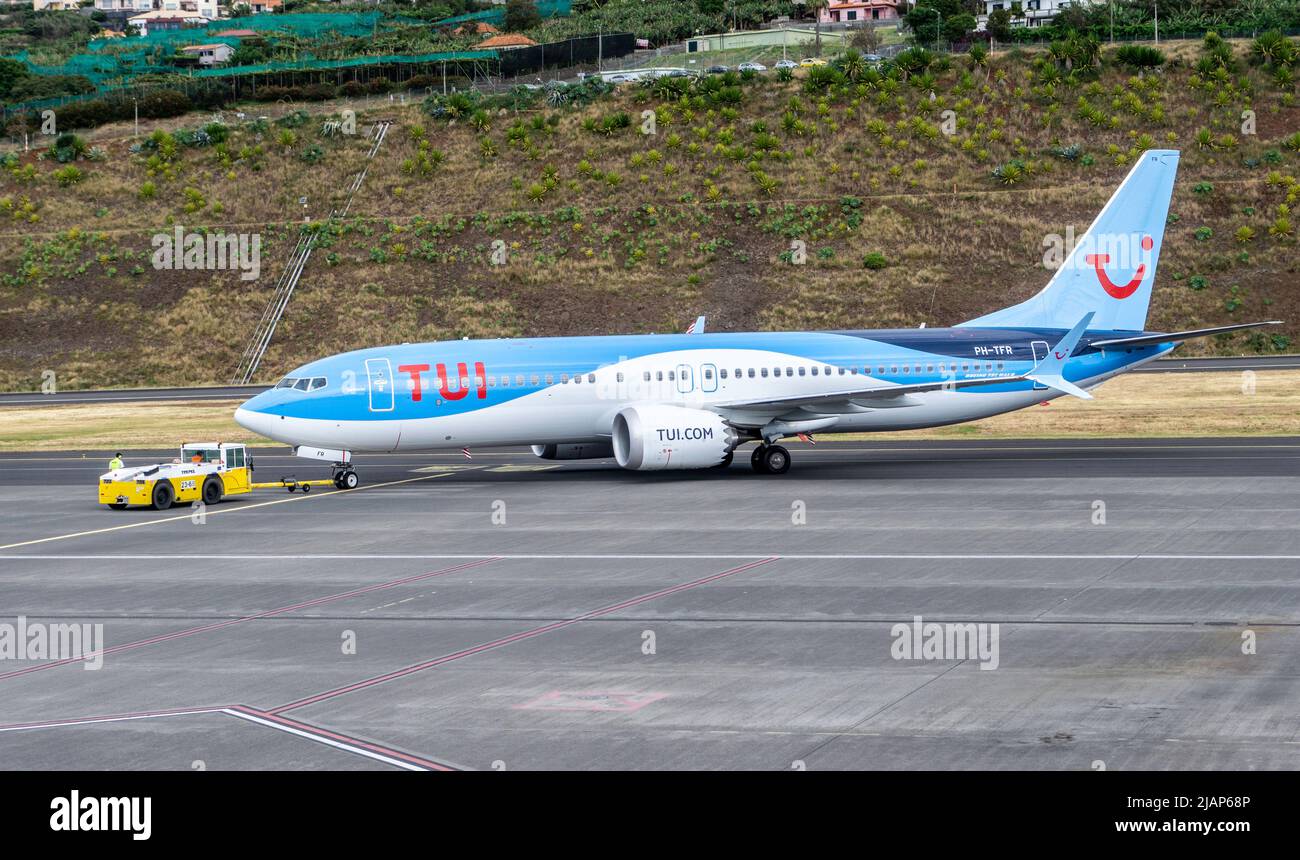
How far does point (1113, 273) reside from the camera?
162ft

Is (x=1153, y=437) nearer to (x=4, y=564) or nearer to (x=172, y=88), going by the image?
(x=4, y=564)

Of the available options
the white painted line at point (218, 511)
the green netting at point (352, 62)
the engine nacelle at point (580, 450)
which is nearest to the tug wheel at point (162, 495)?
the white painted line at point (218, 511)

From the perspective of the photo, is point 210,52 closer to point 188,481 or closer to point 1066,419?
point 1066,419

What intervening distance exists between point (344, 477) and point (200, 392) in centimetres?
4495

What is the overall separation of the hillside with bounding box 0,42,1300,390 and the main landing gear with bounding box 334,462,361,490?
49.7 metres

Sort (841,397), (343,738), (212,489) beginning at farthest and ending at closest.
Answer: (841,397), (212,489), (343,738)

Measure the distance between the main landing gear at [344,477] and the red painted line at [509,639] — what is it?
18.6 m

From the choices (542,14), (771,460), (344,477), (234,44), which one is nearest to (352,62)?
(234,44)

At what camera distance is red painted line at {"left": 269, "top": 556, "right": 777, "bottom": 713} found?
62.8ft

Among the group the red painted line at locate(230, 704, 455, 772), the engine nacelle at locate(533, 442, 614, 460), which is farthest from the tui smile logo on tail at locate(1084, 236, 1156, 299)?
the red painted line at locate(230, 704, 455, 772)

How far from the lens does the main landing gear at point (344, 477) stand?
44.4m

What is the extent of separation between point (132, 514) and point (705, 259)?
2543 inches

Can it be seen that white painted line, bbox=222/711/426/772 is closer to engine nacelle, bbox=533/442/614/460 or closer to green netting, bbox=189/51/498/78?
engine nacelle, bbox=533/442/614/460

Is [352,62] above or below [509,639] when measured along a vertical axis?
above
